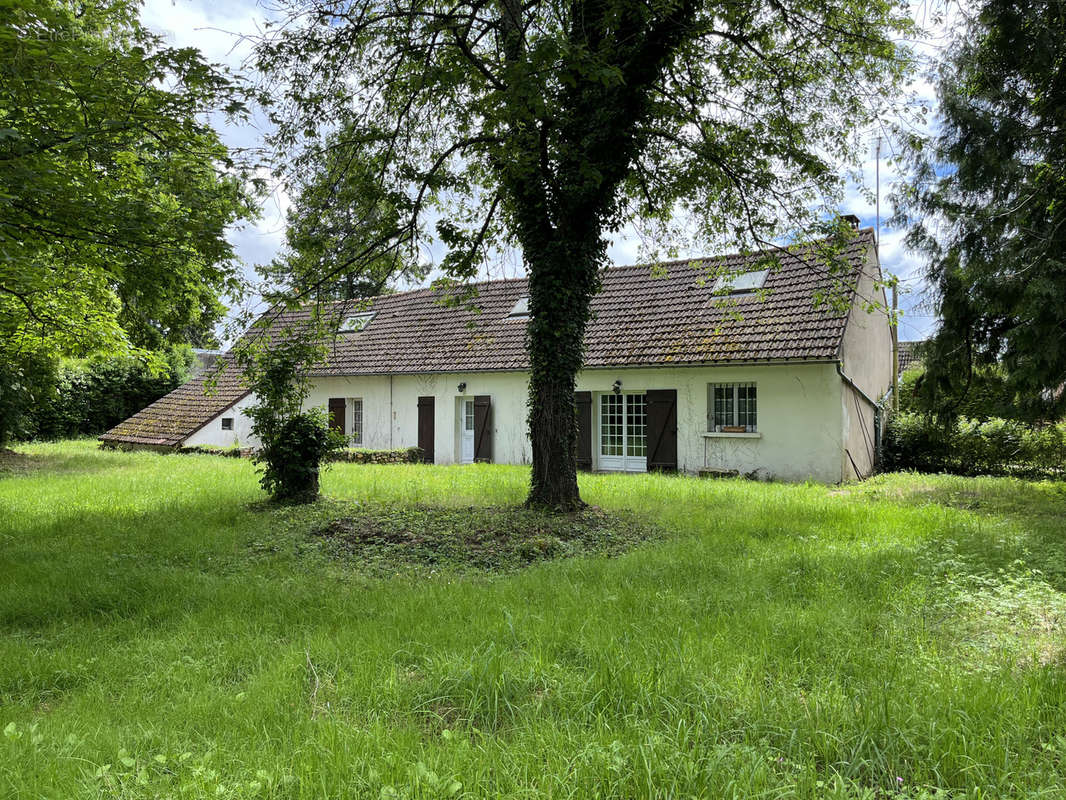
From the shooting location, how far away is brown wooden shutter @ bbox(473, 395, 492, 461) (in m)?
19.5

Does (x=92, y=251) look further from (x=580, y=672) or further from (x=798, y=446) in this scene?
(x=798, y=446)

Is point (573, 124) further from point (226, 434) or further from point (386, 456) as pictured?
point (226, 434)

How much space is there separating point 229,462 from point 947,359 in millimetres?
18292

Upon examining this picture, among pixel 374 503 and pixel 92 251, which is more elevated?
pixel 92 251

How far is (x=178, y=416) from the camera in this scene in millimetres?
23312

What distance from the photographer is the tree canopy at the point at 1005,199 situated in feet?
29.1

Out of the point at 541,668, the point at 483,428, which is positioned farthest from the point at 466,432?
the point at 541,668

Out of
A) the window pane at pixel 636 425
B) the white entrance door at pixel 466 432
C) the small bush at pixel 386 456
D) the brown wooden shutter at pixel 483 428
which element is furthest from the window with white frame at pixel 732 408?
the small bush at pixel 386 456

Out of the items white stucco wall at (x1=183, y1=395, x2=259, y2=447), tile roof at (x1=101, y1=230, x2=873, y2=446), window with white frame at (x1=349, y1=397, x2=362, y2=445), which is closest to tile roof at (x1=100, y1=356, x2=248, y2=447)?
tile roof at (x1=101, y1=230, x2=873, y2=446)

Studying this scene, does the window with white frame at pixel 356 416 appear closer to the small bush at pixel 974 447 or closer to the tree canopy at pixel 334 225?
the tree canopy at pixel 334 225

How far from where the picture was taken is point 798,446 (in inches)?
604

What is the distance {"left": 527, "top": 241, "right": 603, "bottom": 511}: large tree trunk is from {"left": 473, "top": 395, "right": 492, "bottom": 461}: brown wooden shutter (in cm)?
986

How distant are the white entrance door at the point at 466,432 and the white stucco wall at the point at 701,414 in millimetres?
173

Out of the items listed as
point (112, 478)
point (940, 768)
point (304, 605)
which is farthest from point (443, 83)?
point (112, 478)
